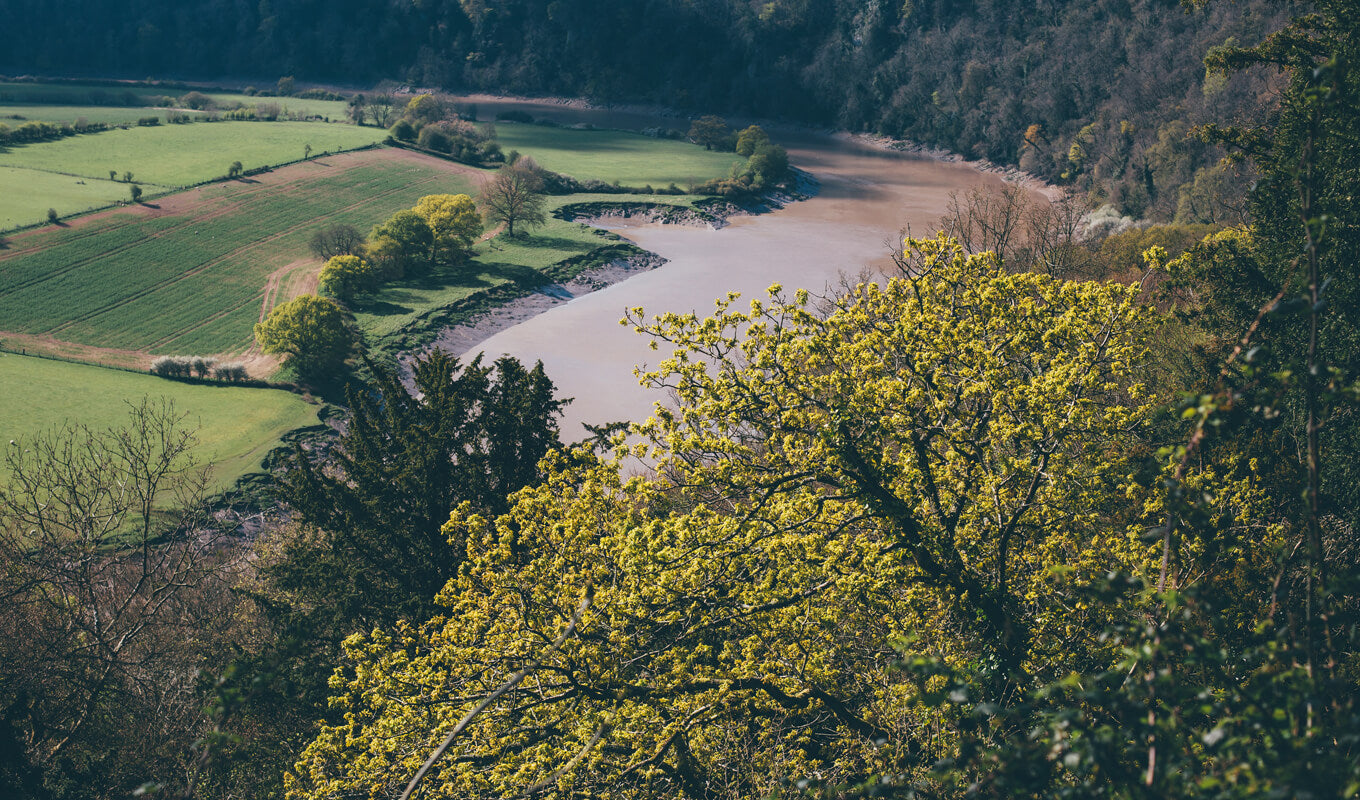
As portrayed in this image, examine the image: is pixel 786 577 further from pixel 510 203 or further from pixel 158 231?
pixel 158 231

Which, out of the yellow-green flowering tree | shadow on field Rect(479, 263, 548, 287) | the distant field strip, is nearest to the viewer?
the yellow-green flowering tree

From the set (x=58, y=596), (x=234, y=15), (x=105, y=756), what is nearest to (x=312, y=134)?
(x=234, y=15)

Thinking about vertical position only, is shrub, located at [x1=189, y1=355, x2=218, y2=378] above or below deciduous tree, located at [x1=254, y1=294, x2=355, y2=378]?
below

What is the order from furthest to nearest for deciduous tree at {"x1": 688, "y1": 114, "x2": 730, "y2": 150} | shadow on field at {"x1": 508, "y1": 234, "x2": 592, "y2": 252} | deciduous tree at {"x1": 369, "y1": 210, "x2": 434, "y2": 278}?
1. deciduous tree at {"x1": 688, "y1": 114, "x2": 730, "y2": 150}
2. shadow on field at {"x1": 508, "y1": 234, "x2": 592, "y2": 252}
3. deciduous tree at {"x1": 369, "y1": 210, "x2": 434, "y2": 278}

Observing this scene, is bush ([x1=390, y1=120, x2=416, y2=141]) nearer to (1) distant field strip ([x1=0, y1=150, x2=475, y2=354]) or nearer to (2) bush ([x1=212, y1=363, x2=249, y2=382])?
(1) distant field strip ([x1=0, y1=150, x2=475, y2=354])

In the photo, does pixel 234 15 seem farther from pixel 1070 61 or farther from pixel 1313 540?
pixel 1313 540

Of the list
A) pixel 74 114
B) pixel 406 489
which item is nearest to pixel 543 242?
pixel 406 489

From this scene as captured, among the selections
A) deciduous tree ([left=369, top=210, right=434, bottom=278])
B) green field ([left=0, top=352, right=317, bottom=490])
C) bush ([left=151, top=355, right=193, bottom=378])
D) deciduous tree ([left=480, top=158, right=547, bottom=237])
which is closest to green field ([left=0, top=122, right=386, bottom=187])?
deciduous tree ([left=480, top=158, right=547, bottom=237])

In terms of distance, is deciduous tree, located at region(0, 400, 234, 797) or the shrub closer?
deciduous tree, located at region(0, 400, 234, 797)
